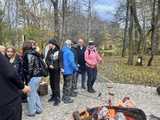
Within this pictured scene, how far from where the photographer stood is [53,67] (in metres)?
13.0

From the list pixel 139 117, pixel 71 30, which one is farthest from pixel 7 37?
pixel 139 117

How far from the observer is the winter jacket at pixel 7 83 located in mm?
6121

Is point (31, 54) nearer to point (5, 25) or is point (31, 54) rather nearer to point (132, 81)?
point (132, 81)

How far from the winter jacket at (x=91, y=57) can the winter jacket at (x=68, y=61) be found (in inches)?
83.3

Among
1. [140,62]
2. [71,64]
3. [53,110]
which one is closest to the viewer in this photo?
Result: [53,110]

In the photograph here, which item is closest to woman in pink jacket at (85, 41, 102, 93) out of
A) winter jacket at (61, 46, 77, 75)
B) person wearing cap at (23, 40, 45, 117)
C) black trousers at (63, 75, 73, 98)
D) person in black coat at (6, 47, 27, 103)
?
black trousers at (63, 75, 73, 98)

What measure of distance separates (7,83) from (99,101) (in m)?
8.17

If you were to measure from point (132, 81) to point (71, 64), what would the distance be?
26.9 ft

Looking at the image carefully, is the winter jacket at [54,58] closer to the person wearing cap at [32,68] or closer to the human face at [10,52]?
the person wearing cap at [32,68]

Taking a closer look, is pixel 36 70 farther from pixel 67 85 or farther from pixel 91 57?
pixel 91 57

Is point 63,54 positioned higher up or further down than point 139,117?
higher up

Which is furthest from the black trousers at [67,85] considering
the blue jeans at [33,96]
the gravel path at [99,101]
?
the blue jeans at [33,96]

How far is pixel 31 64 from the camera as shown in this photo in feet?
38.1

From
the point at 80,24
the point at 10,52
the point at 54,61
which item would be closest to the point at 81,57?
the point at 54,61
